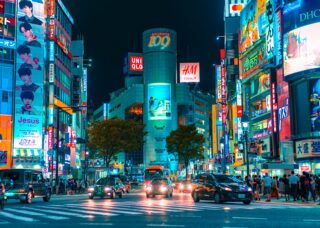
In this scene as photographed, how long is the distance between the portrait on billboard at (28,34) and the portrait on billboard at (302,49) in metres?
37.1

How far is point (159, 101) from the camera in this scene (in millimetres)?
130375

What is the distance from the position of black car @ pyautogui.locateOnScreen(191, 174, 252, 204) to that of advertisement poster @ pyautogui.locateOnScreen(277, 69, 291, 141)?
2493 centimetres

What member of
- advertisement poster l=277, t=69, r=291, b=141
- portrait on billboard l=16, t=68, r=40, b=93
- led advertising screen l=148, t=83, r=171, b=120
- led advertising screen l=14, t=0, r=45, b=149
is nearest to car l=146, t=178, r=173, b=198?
advertisement poster l=277, t=69, r=291, b=141

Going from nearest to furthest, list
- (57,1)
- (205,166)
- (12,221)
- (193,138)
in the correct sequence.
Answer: (12,221) < (57,1) < (193,138) < (205,166)

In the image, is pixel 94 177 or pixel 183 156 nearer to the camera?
pixel 94 177

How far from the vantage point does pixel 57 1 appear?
257 ft

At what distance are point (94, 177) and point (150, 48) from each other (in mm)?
71538

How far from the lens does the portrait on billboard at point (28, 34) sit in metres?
68.7

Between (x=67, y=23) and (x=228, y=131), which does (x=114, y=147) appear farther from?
(x=67, y=23)

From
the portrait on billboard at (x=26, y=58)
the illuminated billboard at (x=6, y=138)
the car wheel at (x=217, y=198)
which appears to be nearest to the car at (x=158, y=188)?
the car wheel at (x=217, y=198)

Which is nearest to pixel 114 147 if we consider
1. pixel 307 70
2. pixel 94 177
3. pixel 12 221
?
pixel 94 177

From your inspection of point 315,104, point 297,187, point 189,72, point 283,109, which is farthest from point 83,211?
point 189,72

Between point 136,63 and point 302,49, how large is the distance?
96641 millimetres

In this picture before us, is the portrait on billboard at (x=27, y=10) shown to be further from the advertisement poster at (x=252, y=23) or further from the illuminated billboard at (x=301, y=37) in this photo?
the illuminated billboard at (x=301, y=37)
